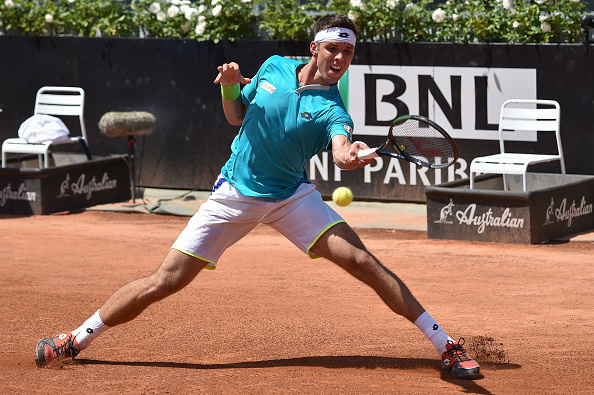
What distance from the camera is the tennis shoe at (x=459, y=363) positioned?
4863 mm

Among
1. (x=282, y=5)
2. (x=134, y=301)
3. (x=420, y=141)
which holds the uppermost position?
(x=282, y=5)

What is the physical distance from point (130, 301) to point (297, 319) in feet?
5.05

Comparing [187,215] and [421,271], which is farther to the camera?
[187,215]

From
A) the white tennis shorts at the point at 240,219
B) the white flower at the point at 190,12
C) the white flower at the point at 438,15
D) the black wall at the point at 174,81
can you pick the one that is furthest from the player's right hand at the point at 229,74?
the white flower at the point at 190,12

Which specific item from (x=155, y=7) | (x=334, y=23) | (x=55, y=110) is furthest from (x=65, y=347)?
(x=155, y=7)

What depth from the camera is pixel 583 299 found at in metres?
6.70

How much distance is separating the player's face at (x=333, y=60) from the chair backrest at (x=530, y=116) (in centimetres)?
499

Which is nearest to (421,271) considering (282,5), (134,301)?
(134,301)

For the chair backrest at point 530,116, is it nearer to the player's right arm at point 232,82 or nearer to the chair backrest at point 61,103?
the chair backrest at point 61,103

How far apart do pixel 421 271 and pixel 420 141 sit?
2940 millimetres

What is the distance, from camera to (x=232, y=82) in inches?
197

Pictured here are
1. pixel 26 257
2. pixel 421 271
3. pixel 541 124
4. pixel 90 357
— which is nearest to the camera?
pixel 90 357

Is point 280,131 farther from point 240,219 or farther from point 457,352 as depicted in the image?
point 457,352

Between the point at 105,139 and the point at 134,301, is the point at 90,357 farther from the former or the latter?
the point at 105,139
